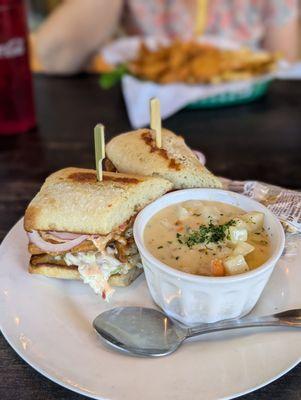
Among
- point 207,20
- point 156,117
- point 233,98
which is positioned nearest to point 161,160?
point 156,117

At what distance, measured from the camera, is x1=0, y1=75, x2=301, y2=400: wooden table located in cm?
239

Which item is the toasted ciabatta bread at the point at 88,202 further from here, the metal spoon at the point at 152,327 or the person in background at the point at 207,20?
the person in background at the point at 207,20

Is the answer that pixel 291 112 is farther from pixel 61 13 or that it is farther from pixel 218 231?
pixel 61 13

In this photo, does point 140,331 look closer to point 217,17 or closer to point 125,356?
point 125,356

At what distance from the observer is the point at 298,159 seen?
252 centimetres

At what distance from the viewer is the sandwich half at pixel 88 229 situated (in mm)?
1497

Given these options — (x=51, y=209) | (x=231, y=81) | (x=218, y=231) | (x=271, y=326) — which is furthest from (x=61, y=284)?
(x=231, y=81)

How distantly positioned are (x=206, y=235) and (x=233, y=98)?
170 cm

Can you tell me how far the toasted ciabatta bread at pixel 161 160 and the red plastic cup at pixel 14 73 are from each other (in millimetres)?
1046

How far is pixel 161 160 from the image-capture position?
1.73 metres

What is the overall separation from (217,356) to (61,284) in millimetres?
540

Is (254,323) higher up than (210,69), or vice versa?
(210,69)

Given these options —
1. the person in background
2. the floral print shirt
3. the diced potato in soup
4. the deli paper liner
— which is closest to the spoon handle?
the diced potato in soup

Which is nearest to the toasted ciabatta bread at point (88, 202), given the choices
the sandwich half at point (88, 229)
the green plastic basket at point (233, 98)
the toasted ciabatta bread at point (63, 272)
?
the sandwich half at point (88, 229)
